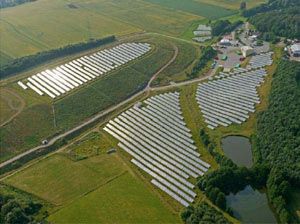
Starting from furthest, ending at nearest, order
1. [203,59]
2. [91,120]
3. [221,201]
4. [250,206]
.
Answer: [203,59] < [91,120] < [250,206] < [221,201]

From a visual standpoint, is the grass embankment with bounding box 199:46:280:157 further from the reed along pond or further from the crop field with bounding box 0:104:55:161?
the crop field with bounding box 0:104:55:161

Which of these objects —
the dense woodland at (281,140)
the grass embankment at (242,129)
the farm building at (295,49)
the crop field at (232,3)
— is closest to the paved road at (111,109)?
the grass embankment at (242,129)

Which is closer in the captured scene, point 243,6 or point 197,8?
point 243,6

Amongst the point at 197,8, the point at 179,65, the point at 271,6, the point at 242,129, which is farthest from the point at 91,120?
the point at 271,6

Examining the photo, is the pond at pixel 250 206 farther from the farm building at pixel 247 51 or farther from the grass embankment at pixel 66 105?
the farm building at pixel 247 51

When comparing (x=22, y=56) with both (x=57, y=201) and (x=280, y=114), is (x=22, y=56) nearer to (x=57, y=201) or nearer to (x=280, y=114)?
(x=57, y=201)

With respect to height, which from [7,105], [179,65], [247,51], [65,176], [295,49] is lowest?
[65,176]

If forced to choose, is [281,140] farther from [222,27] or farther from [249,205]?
[222,27]
